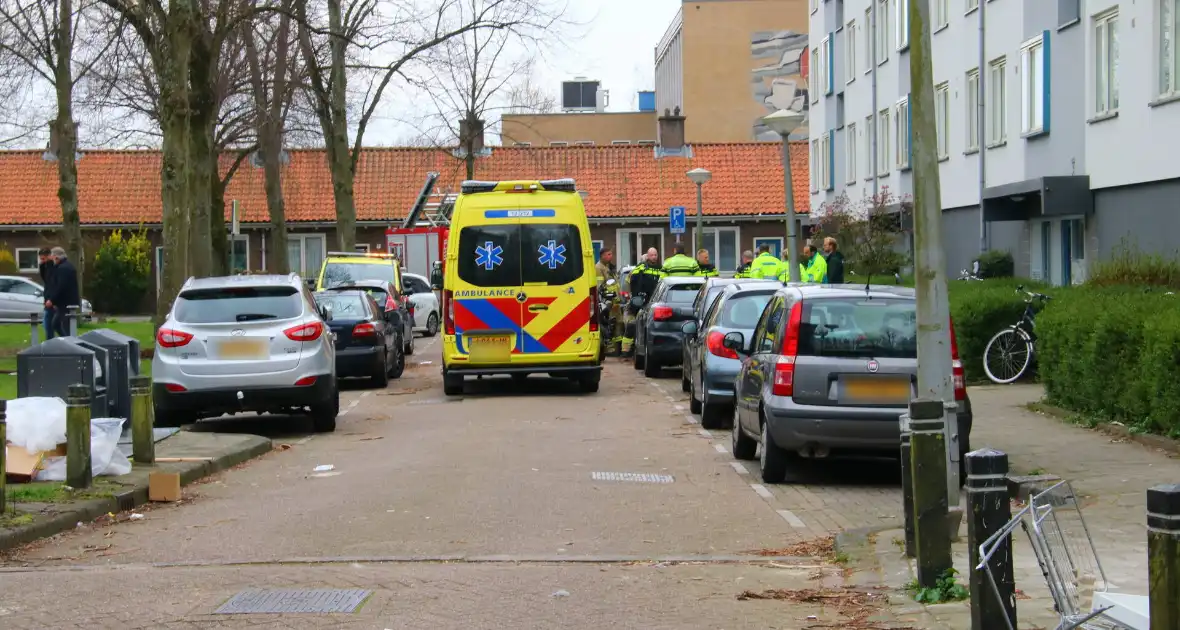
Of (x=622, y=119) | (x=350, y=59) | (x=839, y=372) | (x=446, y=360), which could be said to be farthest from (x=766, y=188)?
(x=839, y=372)

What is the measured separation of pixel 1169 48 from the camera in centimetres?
1994

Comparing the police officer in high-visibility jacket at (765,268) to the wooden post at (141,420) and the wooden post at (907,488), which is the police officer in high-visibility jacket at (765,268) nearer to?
the wooden post at (141,420)

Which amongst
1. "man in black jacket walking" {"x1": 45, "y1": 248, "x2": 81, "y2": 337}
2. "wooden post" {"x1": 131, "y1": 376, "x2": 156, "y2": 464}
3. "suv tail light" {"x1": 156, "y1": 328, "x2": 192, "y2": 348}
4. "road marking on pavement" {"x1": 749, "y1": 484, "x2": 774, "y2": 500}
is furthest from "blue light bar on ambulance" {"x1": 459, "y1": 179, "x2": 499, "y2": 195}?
"road marking on pavement" {"x1": 749, "y1": 484, "x2": 774, "y2": 500}

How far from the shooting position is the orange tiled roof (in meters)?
54.5

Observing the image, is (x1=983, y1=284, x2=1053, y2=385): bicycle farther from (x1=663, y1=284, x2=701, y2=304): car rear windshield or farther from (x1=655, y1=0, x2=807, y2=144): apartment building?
(x1=655, y1=0, x2=807, y2=144): apartment building

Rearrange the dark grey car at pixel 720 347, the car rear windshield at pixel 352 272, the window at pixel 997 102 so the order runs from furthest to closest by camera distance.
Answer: the car rear windshield at pixel 352 272, the window at pixel 997 102, the dark grey car at pixel 720 347

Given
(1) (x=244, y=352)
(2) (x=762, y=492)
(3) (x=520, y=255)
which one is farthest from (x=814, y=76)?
(2) (x=762, y=492)

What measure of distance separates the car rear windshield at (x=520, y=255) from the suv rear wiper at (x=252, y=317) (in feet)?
14.3

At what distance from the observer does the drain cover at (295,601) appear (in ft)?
23.5

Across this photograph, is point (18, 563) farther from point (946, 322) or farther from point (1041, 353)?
point (1041, 353)

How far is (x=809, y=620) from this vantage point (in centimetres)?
696

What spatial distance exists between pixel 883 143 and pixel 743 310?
22.5m

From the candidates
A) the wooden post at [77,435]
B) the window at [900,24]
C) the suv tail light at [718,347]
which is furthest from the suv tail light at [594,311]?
the window at [900,24]

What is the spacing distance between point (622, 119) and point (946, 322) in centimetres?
7469
